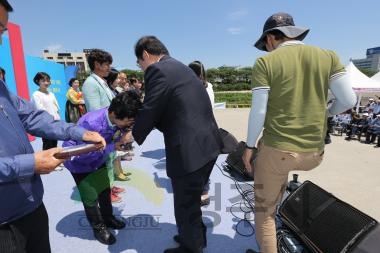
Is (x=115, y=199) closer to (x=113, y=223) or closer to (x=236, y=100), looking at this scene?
(x=113, y=223)

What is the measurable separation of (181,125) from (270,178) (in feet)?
2.32

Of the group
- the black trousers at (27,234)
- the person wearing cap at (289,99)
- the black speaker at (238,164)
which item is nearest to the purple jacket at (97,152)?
the black trousers at (27,234)

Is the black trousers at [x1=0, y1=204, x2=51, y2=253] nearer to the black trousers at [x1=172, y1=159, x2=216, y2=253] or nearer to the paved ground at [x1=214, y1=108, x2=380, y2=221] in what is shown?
the black trousers at [x1=172, y1=159, x2=216, y2=253]

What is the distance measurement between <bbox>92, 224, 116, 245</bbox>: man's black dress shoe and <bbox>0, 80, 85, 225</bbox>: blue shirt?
122 centimetres

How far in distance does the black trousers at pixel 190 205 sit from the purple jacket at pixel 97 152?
663 millimetres

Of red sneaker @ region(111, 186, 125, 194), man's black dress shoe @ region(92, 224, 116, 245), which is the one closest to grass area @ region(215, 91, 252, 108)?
red sneaker @ region(111, 186, 125, 194)

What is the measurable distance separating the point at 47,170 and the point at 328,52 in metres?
1.70

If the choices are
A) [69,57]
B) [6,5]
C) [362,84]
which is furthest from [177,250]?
[69,57]

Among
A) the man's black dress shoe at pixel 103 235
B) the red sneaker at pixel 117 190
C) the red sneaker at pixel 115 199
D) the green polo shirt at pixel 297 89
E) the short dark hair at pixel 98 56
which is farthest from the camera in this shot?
the red sneaker at pixel 117 190

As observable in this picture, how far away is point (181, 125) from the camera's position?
1721mm

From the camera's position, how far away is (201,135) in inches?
70.2

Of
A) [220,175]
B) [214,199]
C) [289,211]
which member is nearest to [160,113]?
[289,211]

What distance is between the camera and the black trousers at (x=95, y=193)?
2211 mm

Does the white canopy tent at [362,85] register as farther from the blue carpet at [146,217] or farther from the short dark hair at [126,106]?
the short dark hair at [126,106]
